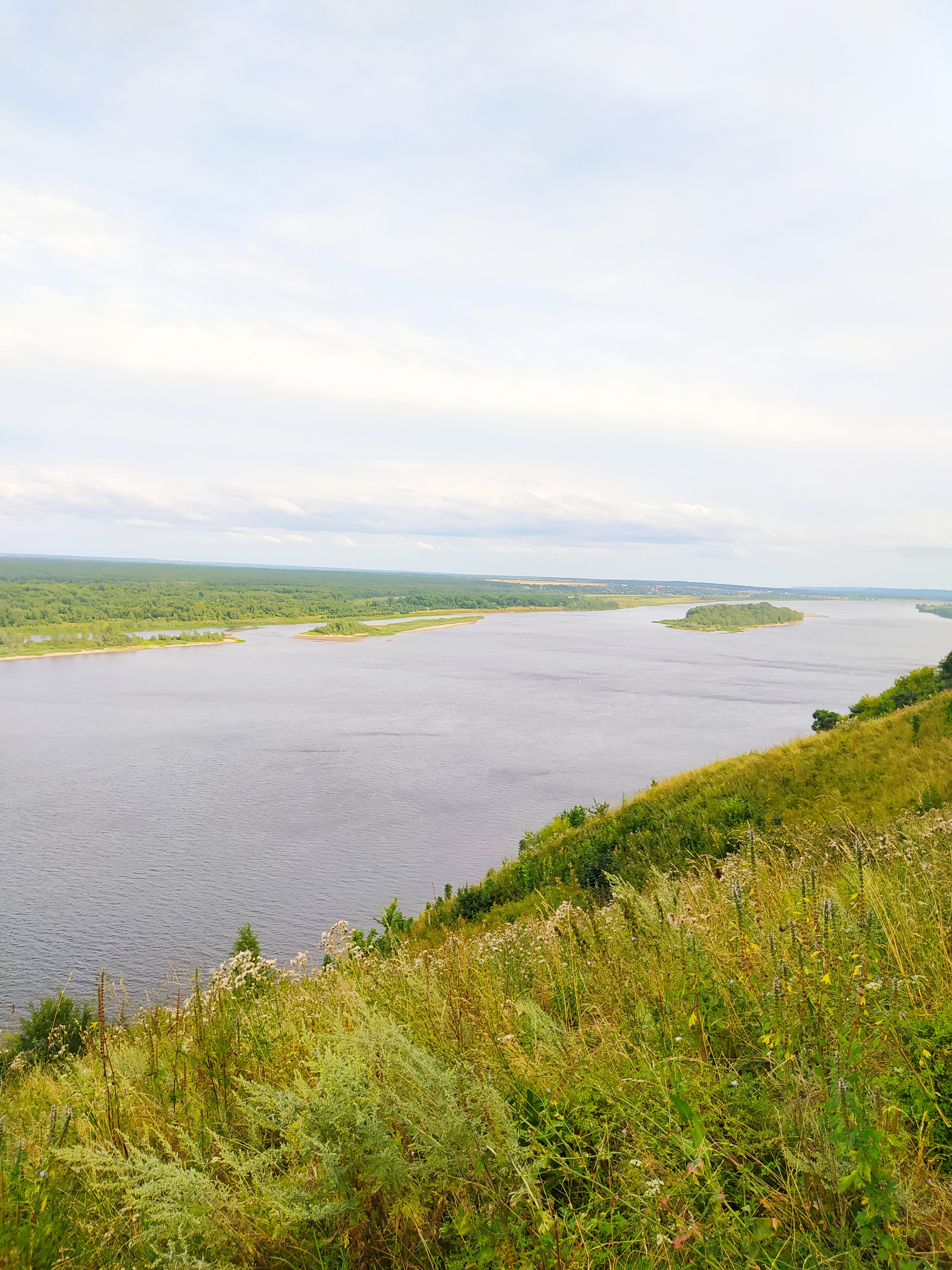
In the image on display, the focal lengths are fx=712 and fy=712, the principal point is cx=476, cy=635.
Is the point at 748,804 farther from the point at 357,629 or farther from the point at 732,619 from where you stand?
the point at 732,619

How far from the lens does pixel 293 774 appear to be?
108ft

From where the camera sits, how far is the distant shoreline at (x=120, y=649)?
77375 mm

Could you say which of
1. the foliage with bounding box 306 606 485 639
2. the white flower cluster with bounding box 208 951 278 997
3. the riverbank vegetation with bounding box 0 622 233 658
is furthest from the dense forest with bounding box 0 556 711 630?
the white flower cluster with bounding box 208 951 278 997

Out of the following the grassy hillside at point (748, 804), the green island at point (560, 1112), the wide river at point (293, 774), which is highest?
the green island at point (560, 1112)

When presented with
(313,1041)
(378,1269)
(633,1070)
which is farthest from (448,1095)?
(313,1041)

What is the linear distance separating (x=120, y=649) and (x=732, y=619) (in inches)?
4294

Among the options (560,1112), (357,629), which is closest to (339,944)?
(560,1112)

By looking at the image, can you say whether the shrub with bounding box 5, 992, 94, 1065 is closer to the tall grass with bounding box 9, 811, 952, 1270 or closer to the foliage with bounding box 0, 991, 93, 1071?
the foliage with bounding box 0, 991, 93, 1071

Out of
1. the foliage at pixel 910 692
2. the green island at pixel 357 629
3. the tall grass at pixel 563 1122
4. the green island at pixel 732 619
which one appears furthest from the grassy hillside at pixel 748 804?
the green island at pixel 732 619

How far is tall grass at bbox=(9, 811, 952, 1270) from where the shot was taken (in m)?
1.95

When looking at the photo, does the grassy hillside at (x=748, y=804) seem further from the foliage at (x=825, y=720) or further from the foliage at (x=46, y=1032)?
the foliage at (x=825, y=720)

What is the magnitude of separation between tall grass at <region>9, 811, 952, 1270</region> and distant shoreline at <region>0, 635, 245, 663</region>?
86.3 meters

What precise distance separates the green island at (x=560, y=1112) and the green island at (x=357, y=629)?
10143 centimetres

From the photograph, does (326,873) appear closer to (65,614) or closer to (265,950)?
(265,950)
